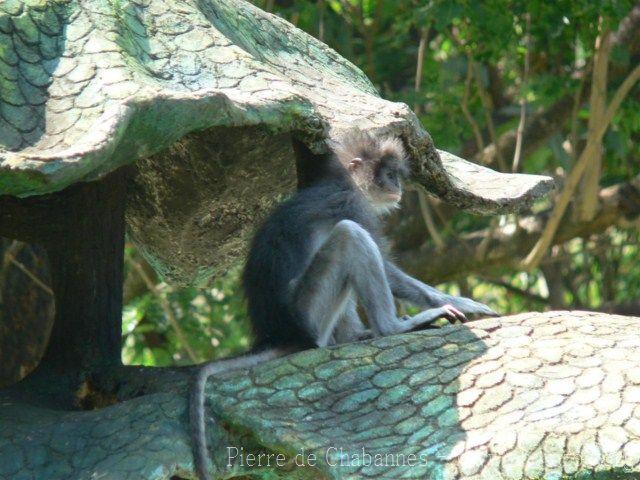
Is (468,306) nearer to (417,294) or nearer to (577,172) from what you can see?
(417,294)

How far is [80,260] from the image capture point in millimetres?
5320

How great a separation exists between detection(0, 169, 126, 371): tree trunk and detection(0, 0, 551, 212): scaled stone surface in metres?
0.82

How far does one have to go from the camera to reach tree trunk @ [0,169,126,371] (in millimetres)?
5230

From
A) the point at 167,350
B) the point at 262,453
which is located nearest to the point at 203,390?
the point at 262,453

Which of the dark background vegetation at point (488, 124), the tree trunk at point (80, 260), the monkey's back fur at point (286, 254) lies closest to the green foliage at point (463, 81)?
the dark background vegetation at point (488, 124)

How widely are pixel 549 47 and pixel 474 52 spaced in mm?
657

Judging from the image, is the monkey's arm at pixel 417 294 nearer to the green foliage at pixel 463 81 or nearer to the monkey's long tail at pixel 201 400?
the monkey's long tail at pixel 201 400

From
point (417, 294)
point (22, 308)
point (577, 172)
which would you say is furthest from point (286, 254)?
point (577, 172)

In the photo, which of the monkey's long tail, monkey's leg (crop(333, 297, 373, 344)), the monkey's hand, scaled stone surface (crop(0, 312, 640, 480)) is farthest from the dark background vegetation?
scaled stone surface (crop(0, 312, 640, 480))

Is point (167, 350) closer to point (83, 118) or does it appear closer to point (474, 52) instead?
point (474, 52)

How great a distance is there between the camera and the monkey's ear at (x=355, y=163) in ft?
19.4

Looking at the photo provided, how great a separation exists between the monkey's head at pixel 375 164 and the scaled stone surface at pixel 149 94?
227 mm

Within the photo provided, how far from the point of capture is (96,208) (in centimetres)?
530

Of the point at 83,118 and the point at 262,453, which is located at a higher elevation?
the point at 83,118
